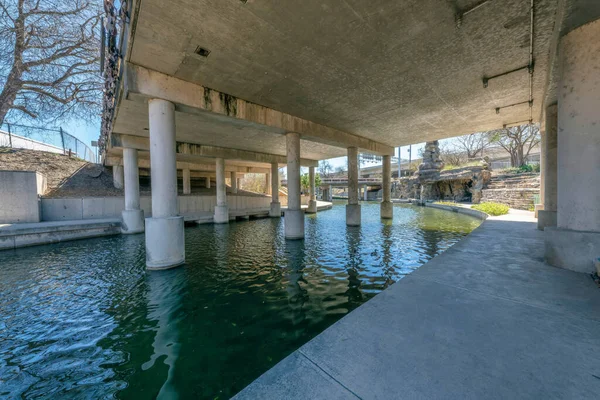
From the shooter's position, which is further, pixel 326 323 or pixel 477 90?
pixel 477 90

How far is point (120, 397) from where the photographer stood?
9.17 feet

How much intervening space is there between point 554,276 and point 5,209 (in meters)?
22.2

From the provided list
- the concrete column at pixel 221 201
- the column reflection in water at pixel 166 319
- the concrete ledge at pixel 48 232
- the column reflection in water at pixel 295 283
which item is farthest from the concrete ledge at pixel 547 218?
the concrete ledge at pixel 48 232

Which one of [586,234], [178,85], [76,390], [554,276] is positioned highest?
[178,85]

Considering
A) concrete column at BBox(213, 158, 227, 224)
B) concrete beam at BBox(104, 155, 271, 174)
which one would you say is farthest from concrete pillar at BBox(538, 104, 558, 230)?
concrete beam at BBox(104, 155, 271, 174)

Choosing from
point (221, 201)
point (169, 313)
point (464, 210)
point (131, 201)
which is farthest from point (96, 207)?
point (464, 210)

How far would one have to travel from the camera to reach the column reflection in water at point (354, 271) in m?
5.15

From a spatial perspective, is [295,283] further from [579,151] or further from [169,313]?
[579,151]

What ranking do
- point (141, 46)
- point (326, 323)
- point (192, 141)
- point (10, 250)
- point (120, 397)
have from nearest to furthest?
1. point (120, 397)
2. point (326, 323)
3. point (141, 46)
4. point (10, 250)
5. point (192, 141)

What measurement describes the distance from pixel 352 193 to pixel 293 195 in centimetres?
538

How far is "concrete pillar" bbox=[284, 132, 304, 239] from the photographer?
1238 cm

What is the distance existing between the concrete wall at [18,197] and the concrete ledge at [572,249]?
22156 millimetres

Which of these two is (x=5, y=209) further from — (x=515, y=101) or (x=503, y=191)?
(x=503, y=191)

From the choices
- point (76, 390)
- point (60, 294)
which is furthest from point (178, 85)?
point (76, 390)
